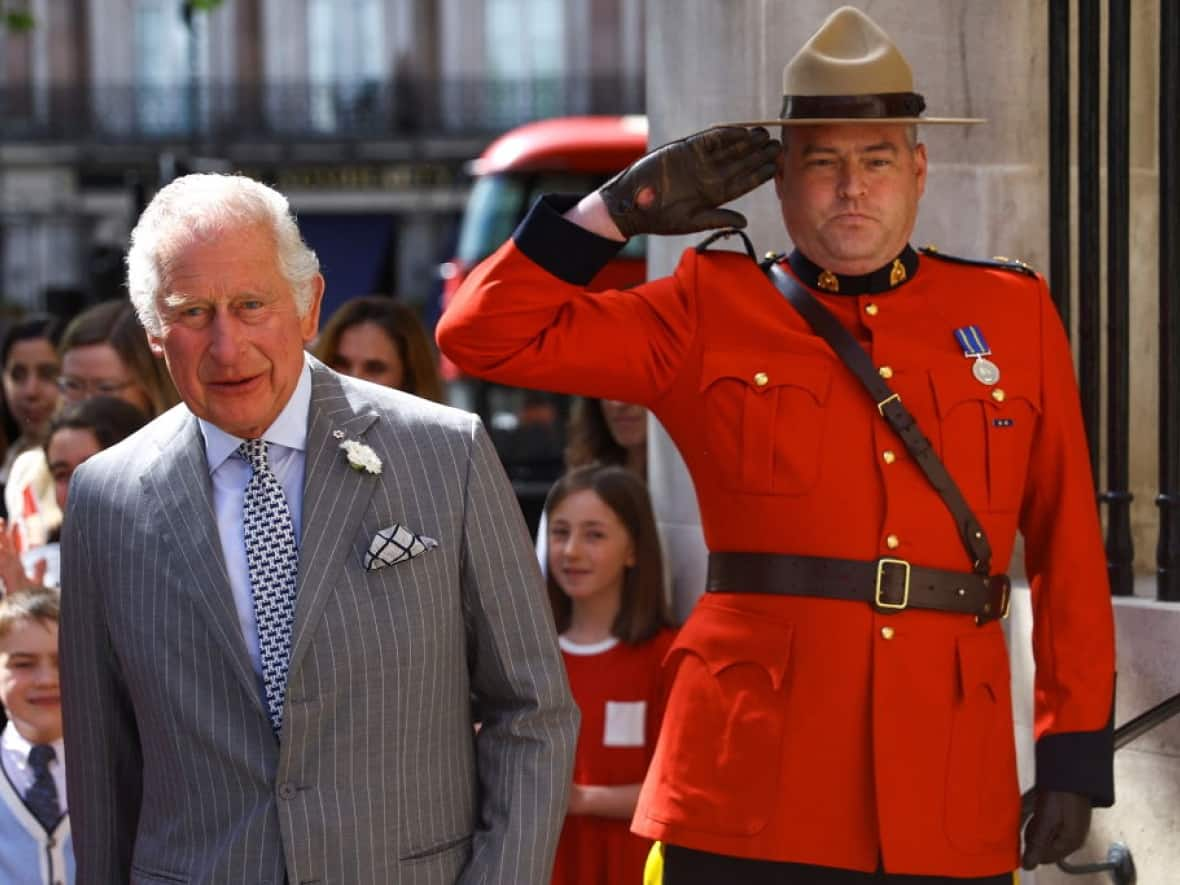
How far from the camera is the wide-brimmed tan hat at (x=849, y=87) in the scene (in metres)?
3.97

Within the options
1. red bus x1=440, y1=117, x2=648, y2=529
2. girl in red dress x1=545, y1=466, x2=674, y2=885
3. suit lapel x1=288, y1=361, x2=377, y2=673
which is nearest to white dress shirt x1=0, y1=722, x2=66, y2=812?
girl in red dress x1=545, y1=466, x2=674, y2=885

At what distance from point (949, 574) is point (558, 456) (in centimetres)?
1331

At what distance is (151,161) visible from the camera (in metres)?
39.6

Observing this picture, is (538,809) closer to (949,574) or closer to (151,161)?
(949,574)

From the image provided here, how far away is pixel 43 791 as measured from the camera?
16.2ft

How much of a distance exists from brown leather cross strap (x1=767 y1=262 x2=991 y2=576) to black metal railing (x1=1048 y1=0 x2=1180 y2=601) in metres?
1.03

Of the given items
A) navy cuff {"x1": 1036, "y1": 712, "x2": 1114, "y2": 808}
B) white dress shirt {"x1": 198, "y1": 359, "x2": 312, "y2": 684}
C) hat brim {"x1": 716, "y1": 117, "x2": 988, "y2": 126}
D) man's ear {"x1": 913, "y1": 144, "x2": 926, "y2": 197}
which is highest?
hat brim {"x1": 716, "y1": 117, "x2": 988, "y2": 126}

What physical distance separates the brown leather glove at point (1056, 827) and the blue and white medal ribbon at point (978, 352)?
0.74m

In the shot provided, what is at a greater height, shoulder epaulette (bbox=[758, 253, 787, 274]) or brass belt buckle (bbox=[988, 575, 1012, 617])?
shoulder epaulette (bbox=[758, 253, 787, 274])

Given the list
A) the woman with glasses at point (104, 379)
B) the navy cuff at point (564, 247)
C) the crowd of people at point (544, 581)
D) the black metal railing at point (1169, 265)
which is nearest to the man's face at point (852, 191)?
the crowd of people at point (544, 581)

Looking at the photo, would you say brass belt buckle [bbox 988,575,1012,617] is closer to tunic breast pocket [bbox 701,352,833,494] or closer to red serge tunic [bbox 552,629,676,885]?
tunic breast pocket [bbox 701,352,833,494]

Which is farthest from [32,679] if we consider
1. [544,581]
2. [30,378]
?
[30,378]

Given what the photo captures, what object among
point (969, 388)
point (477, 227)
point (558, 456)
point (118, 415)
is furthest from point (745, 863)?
point (477, 227)

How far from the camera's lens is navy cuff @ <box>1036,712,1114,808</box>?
3.90m
